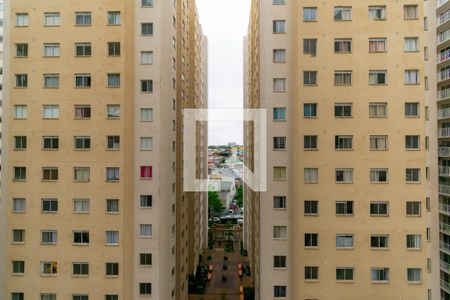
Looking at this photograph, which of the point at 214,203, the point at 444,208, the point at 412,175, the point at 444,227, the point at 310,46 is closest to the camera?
the point at 412,175

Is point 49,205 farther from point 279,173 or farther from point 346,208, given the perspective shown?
point 346,208

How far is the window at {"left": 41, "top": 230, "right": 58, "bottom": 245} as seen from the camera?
80.0ft

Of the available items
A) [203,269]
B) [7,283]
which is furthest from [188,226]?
[7,283]

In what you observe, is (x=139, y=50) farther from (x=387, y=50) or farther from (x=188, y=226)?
(x=188, y=226)

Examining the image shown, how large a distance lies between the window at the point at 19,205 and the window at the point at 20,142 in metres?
4.14

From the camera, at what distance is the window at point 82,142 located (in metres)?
24.5

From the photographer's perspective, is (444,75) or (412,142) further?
(444,75)

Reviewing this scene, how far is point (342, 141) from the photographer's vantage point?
79.3 feet

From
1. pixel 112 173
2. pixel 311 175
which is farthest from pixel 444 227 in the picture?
pixel 112 173

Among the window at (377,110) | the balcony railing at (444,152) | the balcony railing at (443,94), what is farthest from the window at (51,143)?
the balcony railing at (443,94)

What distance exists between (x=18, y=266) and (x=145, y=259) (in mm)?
10112

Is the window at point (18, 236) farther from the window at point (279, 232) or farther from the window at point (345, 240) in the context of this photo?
the window at point (345, 240)

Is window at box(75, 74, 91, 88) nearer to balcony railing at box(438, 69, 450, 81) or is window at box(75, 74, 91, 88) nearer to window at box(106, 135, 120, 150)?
window at box(106, 135, 120, 150)

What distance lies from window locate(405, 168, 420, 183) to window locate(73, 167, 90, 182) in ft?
81.4
